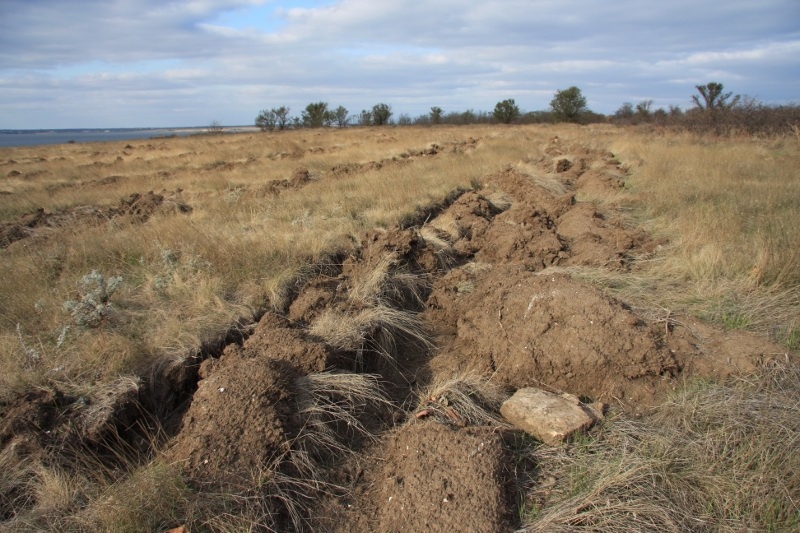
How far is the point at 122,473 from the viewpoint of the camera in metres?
2.78

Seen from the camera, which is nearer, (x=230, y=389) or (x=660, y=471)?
(x=660, y=471)

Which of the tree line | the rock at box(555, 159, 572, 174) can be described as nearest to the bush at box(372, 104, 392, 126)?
the tree line

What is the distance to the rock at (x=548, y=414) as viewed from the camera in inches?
120

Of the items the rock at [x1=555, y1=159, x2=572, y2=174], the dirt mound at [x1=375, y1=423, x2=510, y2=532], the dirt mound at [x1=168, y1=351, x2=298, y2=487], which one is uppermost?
the rock at [x1=555, y1=159, x2=572, y2=174]

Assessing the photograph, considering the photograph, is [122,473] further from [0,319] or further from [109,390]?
[0,319]

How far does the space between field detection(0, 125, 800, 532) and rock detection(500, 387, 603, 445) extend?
9 cm

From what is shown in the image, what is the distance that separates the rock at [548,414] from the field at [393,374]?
85 mm

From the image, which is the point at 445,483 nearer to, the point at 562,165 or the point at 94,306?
the point at 94,306

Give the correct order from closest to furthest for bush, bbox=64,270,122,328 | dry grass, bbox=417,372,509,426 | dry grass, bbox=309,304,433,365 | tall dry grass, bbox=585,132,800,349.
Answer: dry grass, bbox=417,372,509,426 → bush, bbox=64,270,122,328 → dry grass, bbox=309,304,433,365 → tall dry grass, bbox=585,132,800,349

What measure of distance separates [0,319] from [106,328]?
1.00 meters

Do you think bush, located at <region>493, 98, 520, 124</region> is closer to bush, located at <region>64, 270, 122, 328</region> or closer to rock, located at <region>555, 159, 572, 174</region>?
rock, located at <region>555, 159, 572, 174</region>

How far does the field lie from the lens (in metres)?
2.49

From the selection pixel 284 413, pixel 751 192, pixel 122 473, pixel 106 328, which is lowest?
pixel 122 473

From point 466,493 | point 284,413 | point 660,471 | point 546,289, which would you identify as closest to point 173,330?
point 284,413
